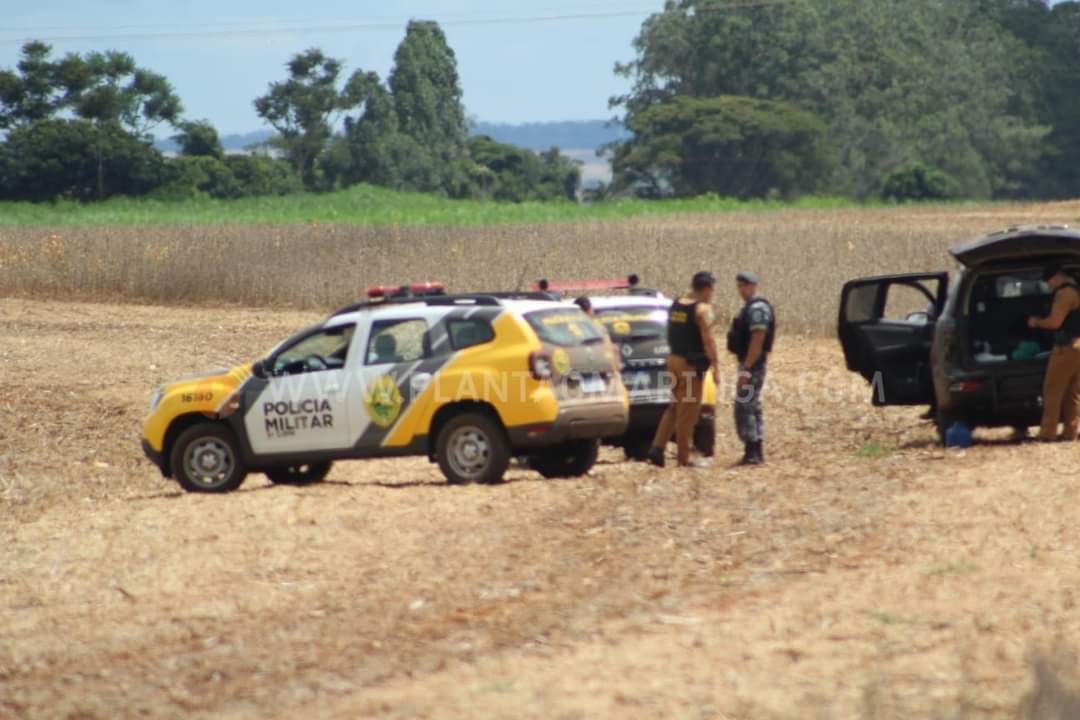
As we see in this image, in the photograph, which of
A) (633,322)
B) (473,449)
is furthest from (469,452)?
(633,322)

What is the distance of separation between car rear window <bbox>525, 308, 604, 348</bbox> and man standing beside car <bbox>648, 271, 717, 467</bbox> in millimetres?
679

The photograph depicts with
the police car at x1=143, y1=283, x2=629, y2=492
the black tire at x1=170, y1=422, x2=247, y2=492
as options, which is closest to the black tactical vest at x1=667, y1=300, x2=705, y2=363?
the police car at x1=143, y1=283, x2=629, y2=492

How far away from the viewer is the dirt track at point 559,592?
868 centimetres

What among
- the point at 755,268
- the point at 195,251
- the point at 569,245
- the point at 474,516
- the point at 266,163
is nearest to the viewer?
the point at 474,516

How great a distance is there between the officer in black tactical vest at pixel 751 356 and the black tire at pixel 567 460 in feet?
4.13

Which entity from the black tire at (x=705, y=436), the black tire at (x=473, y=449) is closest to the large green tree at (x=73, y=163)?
the black tire at (x=705, y=436)

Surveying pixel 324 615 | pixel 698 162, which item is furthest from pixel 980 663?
pixel 698 162

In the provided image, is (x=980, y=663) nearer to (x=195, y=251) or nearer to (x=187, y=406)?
(x=187, y=406)

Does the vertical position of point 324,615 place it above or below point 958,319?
below

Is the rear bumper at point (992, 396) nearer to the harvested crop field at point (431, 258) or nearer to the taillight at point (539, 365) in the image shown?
the taillight at point (539, 365)

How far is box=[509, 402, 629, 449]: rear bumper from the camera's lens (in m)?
14.8

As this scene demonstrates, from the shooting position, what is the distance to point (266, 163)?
8456cm

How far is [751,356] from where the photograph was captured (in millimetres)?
15734

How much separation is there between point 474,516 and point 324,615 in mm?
2919
